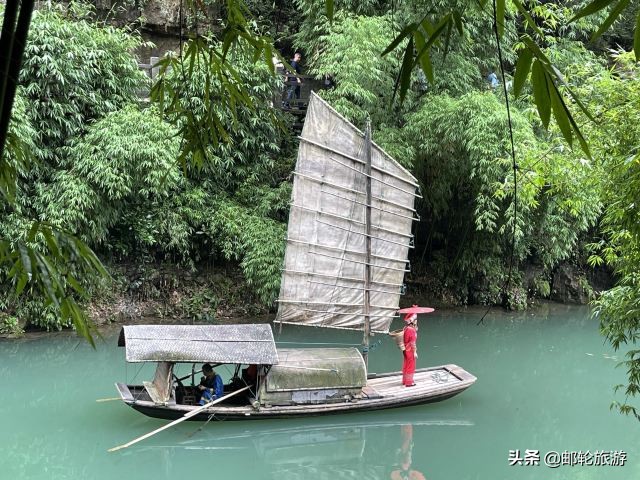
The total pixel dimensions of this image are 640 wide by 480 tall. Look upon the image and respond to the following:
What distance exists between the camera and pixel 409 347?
579 cm

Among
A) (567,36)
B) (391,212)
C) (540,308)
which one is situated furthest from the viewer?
(540,308)

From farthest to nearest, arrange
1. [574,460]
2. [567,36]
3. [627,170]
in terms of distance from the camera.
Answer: [567,36] → [574,460] → [627,170]

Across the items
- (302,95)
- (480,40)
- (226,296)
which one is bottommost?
(226,296)

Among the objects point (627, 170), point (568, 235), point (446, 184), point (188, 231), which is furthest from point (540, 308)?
point (627, 170)

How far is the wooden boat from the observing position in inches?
205

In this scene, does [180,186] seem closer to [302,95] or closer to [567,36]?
[302,95]

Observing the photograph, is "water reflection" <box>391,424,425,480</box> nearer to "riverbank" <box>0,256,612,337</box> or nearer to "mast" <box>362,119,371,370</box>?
"mast" <box>362,119,371,370</box>

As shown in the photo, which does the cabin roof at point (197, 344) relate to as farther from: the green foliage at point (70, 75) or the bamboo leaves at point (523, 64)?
the bamboo leaves at point (523, 64)

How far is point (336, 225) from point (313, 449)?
1814mm

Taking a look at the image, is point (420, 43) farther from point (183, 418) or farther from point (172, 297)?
point (172, 297)

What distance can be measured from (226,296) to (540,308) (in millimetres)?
4528

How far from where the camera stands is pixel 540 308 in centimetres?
1016

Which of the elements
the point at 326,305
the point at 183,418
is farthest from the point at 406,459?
the point at 183,418

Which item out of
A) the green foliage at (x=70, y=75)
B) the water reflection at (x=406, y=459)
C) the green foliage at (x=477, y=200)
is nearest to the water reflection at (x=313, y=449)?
the water reflection at (x=406, y=459)
